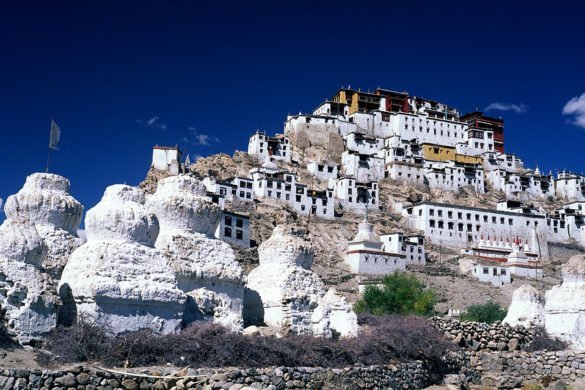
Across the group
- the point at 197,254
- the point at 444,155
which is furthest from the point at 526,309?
the point at 444,155

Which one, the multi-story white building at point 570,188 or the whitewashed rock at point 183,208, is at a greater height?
the multi-story white building at point 570,188

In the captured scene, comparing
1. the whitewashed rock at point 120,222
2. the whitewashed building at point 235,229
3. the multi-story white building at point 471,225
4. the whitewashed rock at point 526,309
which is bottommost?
the whitewashed rock at point 526,309

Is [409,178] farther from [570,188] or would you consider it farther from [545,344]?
[545,344]

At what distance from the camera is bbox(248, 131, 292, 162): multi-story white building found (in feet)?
292

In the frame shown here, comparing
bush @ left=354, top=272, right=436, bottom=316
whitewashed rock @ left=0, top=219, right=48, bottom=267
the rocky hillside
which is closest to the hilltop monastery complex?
the rocky hillside

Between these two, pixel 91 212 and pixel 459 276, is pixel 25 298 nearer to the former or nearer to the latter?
pixel 91 212

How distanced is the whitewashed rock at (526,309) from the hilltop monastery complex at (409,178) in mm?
42102

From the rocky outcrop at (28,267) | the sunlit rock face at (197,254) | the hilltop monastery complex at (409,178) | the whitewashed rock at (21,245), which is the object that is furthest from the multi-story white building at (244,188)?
the whitewashed rock at (21,245)

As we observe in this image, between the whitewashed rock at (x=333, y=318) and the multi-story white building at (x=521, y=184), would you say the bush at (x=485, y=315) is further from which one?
the multi-story white building at (x=521, y=184)

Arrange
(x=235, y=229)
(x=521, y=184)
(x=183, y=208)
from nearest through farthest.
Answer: (x=183, y=208) < (x=235, y=229) < (x=521, y=184)

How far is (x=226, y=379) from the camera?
A: 13.9 m

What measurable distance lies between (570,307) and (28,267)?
49.3ft

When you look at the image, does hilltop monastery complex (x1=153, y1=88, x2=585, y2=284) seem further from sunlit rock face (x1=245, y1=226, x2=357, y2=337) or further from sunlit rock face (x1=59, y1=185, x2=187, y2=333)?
sunlit rock face (x1=59, y1=185, x2=187, y2=333)

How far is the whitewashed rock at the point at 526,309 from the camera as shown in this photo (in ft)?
74.3
